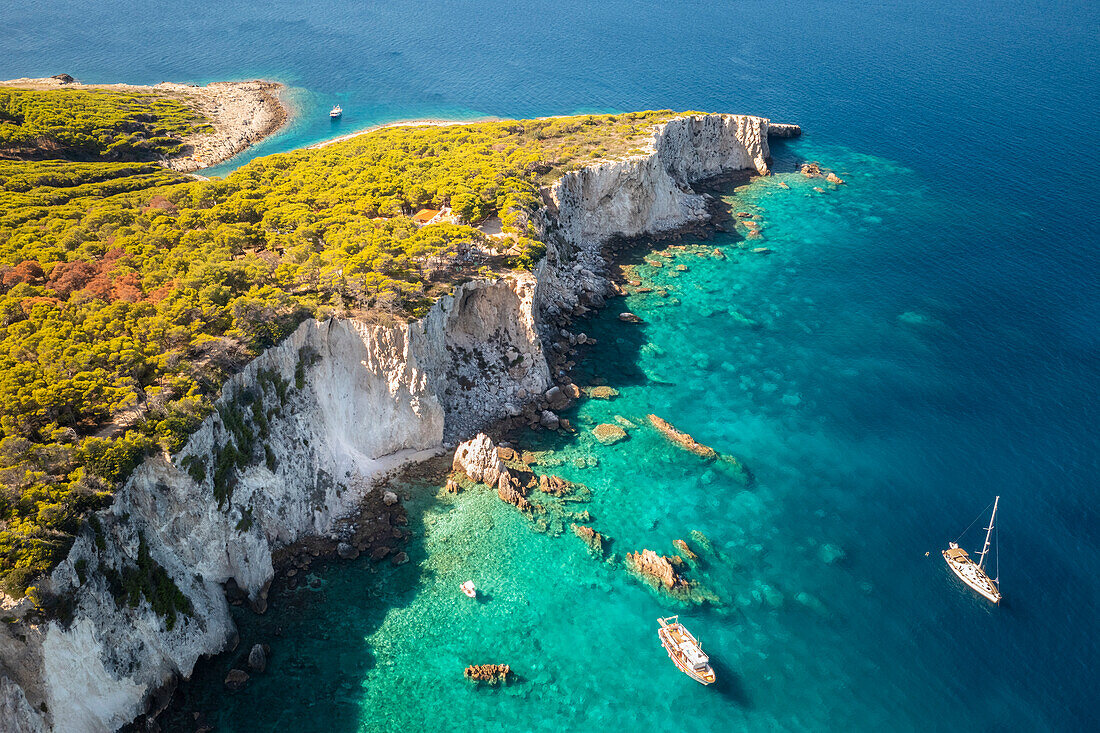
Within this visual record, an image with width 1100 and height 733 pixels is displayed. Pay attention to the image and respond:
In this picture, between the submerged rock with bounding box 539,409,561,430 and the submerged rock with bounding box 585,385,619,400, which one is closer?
the submerged rock with bounding box 539,409,561,430

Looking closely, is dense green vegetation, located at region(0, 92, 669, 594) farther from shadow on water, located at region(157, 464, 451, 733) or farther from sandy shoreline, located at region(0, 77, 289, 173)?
sandy shoreline, located at region(0, 77, 289, 173)

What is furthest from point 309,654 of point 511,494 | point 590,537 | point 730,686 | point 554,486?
point 730,686

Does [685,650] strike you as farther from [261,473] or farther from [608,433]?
[261,473]

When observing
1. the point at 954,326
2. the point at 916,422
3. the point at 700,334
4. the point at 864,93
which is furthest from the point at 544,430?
the point at 864,93

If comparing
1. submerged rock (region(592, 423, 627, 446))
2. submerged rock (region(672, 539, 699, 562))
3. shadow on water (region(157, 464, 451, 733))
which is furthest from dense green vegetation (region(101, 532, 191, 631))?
submerged rock (region(592, 423, 627, 446))

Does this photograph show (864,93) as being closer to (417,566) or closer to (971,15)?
(971,15)

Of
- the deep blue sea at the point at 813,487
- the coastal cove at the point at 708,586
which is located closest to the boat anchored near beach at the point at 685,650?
the coastal cove at the point at 708,586

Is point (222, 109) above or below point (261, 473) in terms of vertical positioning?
above
